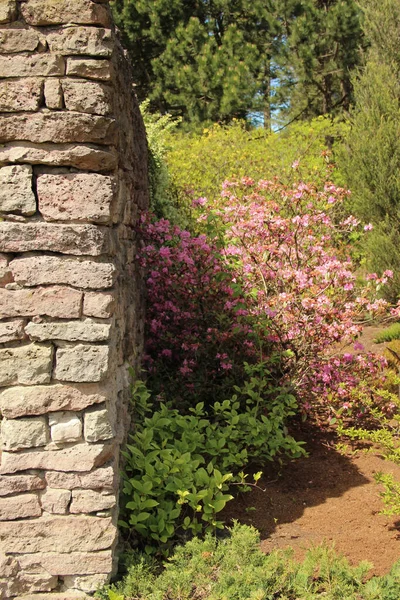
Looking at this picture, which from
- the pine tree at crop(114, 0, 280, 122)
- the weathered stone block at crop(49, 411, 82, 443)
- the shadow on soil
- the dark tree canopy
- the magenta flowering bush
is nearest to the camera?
the weathered stone block at crop(49, 411, 82, 443)

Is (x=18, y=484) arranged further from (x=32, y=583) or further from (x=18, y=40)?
(x=18, y=40)

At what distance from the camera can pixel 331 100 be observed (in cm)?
1346

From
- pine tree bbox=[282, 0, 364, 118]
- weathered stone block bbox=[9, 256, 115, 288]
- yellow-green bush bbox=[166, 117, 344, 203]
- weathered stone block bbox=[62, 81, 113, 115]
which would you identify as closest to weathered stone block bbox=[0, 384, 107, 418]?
weathered stone block bbox=[9, 256, 115, 288]

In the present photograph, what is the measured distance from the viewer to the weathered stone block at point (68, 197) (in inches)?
102

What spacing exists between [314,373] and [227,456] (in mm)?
1307

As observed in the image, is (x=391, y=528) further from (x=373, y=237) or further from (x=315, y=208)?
(x=373, y=237)

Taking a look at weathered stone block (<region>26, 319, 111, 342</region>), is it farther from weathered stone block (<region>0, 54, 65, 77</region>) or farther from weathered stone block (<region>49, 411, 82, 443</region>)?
weathered stone block (<region>0, 54, 65, 77</region>)

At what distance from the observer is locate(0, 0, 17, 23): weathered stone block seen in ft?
8.30

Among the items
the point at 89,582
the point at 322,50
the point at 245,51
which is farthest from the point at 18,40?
the point at 245,51

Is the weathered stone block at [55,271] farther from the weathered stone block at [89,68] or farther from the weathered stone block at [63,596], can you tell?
the weathered stone block at [63,596]

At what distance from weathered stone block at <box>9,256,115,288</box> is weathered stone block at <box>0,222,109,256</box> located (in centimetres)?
4

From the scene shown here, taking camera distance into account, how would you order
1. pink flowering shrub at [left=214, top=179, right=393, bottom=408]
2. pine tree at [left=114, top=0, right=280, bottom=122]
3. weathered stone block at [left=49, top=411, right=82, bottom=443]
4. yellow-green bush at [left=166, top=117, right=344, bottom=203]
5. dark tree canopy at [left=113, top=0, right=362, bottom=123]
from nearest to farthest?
1. weathered stone block at [left=49, top=411, right=82, bottom=443]
2. pink flowering shrub at [left=214, top=179, right=393, bottom=408]
3. yellow-green bush at [left=166, top=117, right=344, bottom=203]
4. dark tree canopy at [left=113, top=0, right=362, bottom=123]
5. pine tree at [left=114, top=0, right=280, bottom=122]

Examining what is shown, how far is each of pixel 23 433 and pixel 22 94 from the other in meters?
1.45

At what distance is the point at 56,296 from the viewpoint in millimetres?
2590
